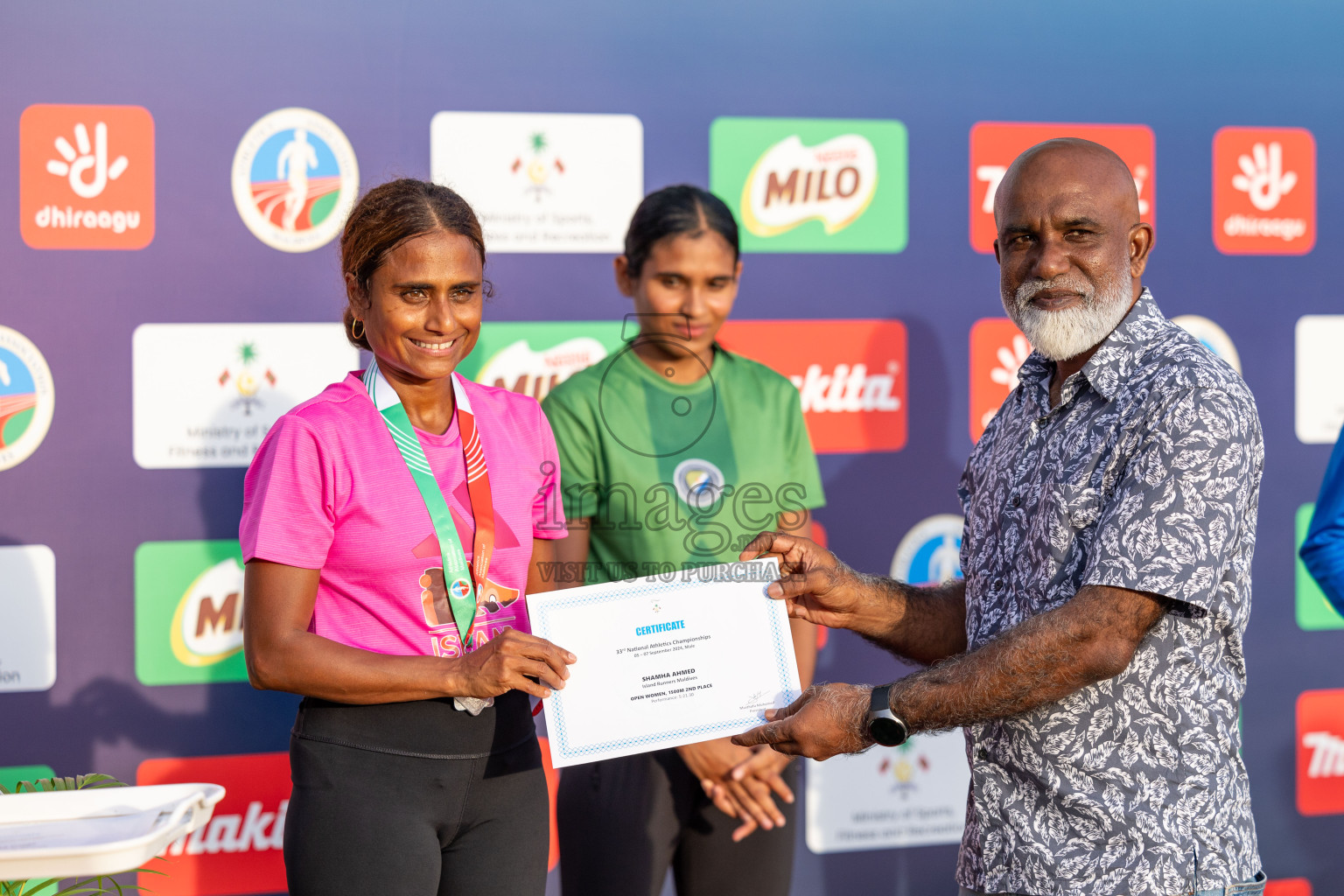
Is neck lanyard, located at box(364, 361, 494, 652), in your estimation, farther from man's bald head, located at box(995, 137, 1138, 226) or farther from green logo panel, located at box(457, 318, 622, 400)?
green logo panel, located at box(457, 318, 622, 400)

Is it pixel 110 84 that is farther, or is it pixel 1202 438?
pixel 110 84

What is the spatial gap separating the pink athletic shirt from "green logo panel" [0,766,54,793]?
5.78 feet

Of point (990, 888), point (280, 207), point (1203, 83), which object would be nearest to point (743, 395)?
point (990, 888)

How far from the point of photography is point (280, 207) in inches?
120

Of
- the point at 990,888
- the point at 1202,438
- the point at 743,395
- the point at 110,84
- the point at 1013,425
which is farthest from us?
the point at 110,84

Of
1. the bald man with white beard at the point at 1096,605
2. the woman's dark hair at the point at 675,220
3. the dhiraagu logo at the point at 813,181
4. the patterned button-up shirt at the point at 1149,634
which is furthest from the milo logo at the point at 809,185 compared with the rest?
the patterned button-up shirt at the point at 1149,634

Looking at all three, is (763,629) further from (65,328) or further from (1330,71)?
(1330,71)

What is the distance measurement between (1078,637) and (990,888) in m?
0.49

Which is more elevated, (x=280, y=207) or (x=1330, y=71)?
(x=1330, y=71)

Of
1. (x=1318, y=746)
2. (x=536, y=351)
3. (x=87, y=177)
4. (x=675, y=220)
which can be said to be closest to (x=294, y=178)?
(x=87, y=177)

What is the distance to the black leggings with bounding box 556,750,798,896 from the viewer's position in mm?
2396

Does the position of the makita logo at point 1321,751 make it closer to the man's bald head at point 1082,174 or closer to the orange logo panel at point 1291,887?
the orange logo panel at point 1291,887

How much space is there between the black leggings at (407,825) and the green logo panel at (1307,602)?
2.94m

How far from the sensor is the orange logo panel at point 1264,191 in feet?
11.7
